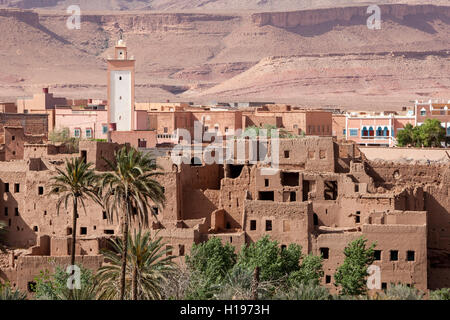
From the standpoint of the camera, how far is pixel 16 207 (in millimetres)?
50750

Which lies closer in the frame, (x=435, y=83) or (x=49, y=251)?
(x=49, y=251)

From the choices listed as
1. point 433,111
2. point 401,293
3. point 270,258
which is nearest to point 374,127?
point 433,111

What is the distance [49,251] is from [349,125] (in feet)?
156

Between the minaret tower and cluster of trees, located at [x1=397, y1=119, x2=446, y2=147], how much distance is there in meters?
17.4

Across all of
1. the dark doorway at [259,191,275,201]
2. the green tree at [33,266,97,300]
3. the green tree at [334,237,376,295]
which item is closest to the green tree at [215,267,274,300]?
the green tree at [334,237,376,295]

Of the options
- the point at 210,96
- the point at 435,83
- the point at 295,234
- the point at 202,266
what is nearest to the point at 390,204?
the point at 295,234

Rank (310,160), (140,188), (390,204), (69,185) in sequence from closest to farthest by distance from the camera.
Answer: (140,188)
(69,185)
(390,204)
(310,160)

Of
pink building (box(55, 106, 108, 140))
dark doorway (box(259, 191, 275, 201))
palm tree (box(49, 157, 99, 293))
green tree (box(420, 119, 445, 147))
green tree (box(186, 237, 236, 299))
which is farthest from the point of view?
green tree (box(420, 119, 445, 147))

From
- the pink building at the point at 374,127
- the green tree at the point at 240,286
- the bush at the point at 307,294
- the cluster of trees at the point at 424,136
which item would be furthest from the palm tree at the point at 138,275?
the pink building at the point at 374,127

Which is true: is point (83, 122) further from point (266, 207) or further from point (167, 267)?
point (167, 267)

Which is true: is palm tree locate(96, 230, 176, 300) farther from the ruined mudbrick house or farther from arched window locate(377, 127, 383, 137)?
arched window locate(377, 127, 383, 137)

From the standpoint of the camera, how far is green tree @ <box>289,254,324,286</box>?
4335 centimetres
